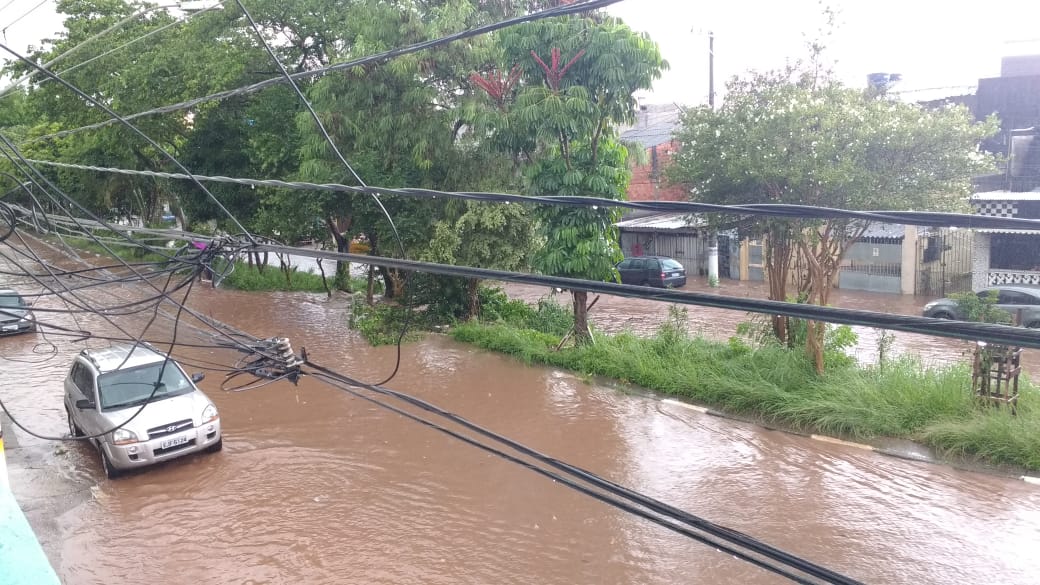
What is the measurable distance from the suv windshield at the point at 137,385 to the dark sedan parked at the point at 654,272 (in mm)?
14864

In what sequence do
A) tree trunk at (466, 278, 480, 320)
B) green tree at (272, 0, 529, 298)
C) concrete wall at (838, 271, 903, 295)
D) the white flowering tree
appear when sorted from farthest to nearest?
1. concrete wall at (838, 271, 903, 295)
2. tree trunk at (466, 278, 480, 320)
3. green tree at (272, 0, 529, 298)
4. the white flowering tree

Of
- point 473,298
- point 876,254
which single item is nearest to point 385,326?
point 473,298

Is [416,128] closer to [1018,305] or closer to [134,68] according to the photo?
[134,68]

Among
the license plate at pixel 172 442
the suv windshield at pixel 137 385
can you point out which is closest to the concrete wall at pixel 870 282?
the suv windshield at pixel 137 385

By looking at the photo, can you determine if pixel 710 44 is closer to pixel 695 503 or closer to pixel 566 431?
pixel 566 431

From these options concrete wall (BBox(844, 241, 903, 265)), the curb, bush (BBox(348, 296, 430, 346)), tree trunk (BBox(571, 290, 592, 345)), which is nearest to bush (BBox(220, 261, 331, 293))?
bush (BBox(348, 296, 430, 346))

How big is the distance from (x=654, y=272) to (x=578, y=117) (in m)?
10.8

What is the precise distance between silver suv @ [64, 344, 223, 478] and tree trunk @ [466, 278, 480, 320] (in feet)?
25.1

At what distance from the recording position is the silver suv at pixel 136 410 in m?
9.09

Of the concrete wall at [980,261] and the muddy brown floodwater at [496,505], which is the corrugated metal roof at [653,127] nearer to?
the concrete wall at [980,261]

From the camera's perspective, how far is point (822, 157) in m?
10.7

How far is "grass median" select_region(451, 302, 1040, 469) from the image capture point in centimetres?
923

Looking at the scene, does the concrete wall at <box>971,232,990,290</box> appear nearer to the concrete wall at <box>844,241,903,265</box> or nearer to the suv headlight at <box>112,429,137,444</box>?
the concrete wall at <box>844,241,903,265</box>

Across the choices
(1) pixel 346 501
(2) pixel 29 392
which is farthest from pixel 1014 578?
(2) pixel 29 392
